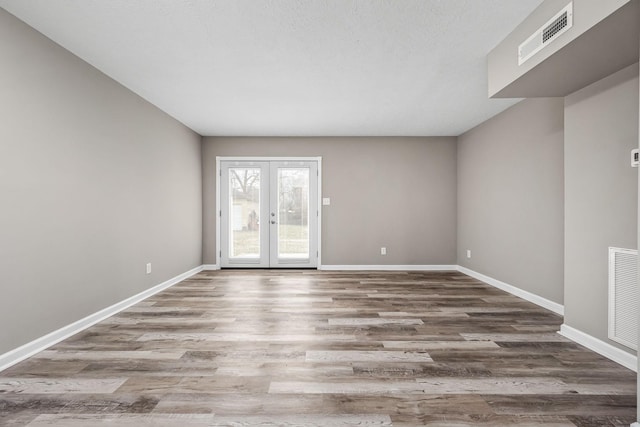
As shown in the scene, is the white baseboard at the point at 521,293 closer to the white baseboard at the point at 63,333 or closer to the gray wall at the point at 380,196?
the gray wall at the point at 380,196

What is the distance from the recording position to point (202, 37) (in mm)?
2602

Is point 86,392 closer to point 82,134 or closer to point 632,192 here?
point 82,134

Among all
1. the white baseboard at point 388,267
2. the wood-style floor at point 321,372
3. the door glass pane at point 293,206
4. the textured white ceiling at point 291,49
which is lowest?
the wood-style floor at point 321,372

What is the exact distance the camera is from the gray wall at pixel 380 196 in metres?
6.05

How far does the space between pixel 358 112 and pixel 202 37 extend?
2482 millimetres

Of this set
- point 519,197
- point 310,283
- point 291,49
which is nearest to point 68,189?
point 291,49

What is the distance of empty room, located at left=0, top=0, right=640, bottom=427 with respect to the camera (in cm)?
195

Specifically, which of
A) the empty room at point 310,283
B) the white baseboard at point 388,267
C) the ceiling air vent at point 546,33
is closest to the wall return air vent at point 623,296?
the empty room at point 310,283

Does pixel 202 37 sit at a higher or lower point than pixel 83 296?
higher

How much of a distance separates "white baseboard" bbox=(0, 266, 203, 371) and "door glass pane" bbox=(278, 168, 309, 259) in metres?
2.50

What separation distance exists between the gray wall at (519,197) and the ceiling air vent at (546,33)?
59.4 inches

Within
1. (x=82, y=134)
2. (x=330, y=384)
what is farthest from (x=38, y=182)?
(x=330, y=384)

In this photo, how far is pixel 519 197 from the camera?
165 inches

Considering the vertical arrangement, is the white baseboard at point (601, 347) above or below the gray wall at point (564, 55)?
below
